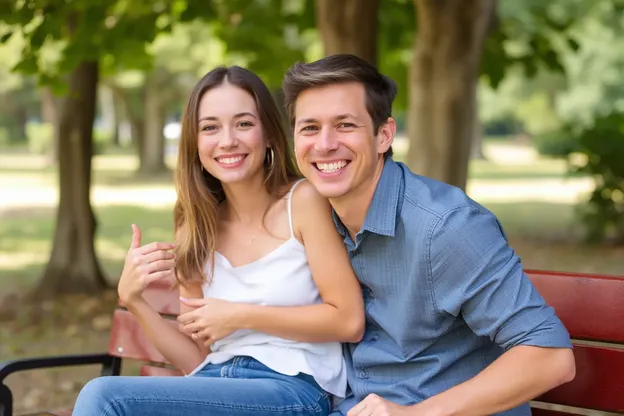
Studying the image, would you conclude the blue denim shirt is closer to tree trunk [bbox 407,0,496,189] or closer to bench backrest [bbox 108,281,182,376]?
bench backrest [bbox 108,281,182,376]

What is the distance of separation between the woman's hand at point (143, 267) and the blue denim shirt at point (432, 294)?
574 millimetres

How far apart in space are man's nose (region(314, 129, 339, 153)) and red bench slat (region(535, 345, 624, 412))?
1.02m

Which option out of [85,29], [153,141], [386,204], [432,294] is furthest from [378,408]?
[153,141]

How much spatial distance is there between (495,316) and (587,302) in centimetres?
66

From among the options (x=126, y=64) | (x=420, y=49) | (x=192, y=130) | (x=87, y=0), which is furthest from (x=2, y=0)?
(x=192, y=130)

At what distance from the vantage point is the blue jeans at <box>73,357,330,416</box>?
2713mm

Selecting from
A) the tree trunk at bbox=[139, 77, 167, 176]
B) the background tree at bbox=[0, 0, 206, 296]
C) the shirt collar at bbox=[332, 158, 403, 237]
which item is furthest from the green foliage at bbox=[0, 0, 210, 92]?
the tree trunk at bbox=[139, 77, 167, 176]

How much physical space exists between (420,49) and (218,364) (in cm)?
441

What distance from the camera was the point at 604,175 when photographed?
13.4 m

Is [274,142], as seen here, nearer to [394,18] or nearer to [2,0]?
[2,0]

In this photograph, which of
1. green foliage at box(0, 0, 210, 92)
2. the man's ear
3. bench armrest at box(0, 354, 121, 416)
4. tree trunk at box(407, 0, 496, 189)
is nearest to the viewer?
the man's ear

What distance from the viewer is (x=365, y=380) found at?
2.92m

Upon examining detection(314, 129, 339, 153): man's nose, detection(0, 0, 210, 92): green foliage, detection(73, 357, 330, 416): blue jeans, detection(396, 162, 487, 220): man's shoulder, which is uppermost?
detection(0, 0, 210, 92): green foliage

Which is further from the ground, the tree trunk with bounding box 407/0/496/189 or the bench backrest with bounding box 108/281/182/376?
the tree trunk with bounding box 407/0/496/189
